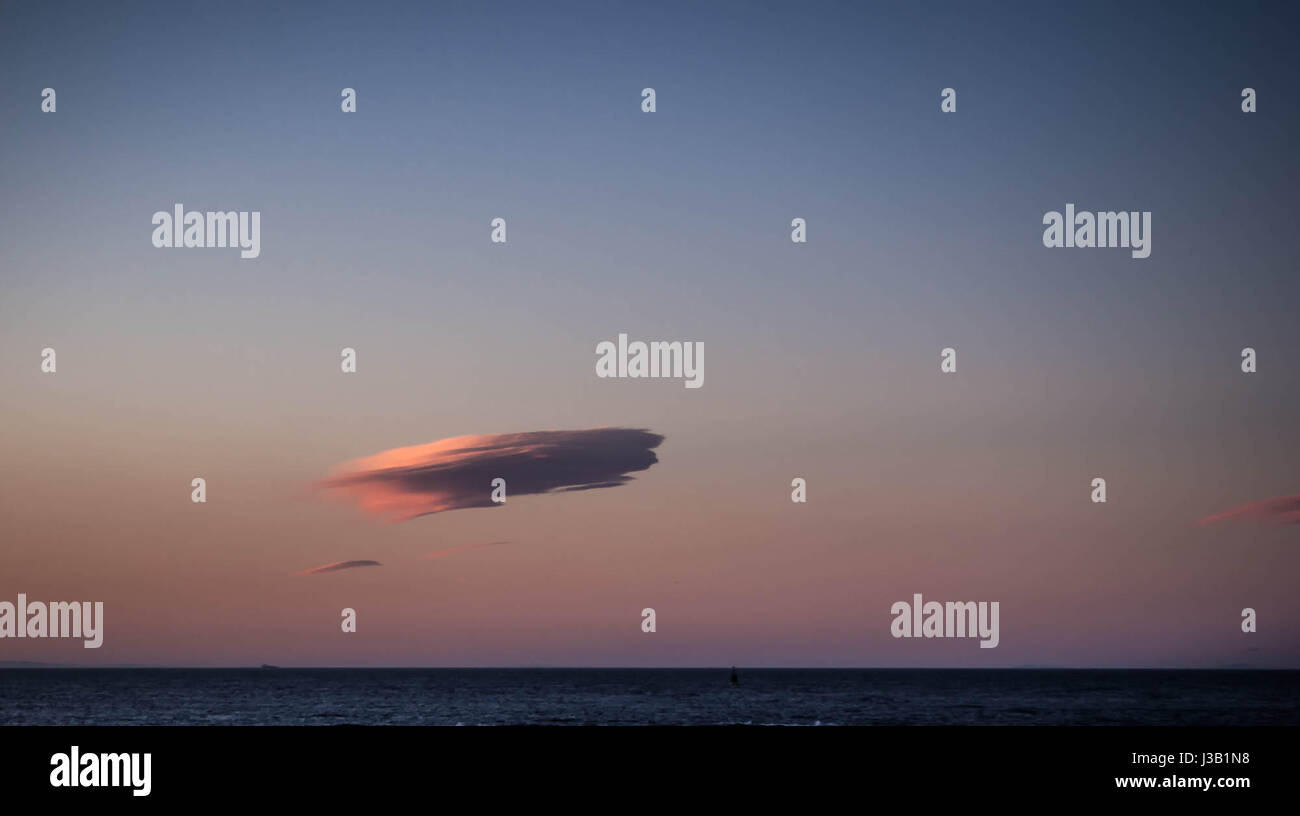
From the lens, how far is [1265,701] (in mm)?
106688

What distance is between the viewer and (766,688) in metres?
133

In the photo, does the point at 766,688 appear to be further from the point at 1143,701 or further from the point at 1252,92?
the point at 1252,92
